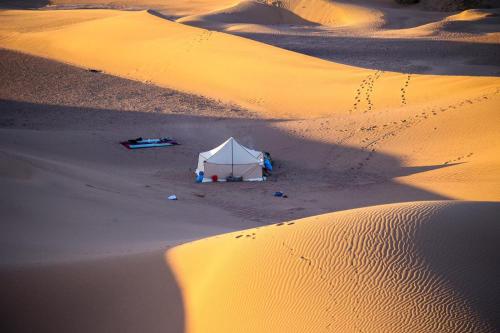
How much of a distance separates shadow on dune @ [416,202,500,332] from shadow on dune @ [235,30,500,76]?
74.9ft

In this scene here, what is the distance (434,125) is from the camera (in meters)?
18.1

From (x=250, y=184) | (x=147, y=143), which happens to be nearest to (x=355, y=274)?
(x=250, y=184)

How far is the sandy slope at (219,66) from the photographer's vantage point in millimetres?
22531

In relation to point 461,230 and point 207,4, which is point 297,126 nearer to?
point 461,230

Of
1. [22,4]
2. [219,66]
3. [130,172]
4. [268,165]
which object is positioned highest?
[22,4]

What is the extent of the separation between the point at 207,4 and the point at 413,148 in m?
47.8

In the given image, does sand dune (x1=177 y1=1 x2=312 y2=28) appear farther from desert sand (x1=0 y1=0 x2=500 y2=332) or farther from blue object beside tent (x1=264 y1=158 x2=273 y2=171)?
blue object beside tent (x1=264 y1=158 x2=273 y2=171)

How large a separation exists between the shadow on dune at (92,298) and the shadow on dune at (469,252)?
300 centimetres

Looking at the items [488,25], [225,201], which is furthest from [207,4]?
[225,201]

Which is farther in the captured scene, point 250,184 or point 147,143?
point 147,143

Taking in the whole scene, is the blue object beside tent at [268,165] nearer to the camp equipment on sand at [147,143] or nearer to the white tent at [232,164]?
the white tent at [232,164]

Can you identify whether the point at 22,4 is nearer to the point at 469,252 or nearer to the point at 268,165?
the point at 268,165

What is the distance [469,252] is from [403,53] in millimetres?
28370

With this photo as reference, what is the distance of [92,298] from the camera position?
21.9 feet
